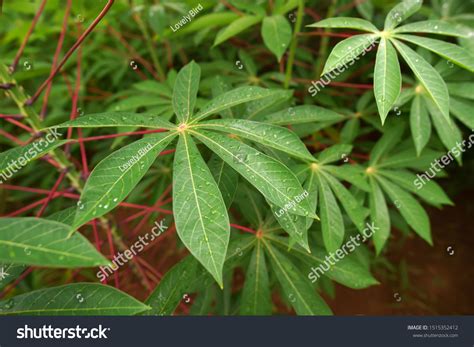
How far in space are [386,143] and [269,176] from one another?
2.19ft

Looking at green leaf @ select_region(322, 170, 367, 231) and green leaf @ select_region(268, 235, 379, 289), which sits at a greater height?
green leaf @ select_region(322, 170, 367, 231)

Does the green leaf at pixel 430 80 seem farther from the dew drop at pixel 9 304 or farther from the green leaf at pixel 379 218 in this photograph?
the dew drop at pixel 9 304

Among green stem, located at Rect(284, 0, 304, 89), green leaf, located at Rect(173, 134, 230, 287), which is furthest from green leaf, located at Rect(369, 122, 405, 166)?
green leaf, located at Rect(173, 134, 230, 287)

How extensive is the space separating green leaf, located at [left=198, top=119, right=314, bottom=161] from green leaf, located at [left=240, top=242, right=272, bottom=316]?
40 cm

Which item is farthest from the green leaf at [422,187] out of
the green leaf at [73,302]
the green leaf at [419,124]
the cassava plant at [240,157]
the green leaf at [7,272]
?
the green leaf at [7,272]

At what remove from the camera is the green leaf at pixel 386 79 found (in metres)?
0.76

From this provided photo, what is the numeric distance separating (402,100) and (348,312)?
1.22 metres

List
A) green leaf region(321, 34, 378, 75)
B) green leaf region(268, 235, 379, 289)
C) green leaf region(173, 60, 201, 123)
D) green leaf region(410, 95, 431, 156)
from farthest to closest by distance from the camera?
green leaf region(410, 95, 431, 156) < green leaf region(268, 235, 379, 289) < green leaf region(173, 60, 201, 123) < green leaf region(321, 34, 378, 75)

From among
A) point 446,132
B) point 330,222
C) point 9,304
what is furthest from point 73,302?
point 446,132

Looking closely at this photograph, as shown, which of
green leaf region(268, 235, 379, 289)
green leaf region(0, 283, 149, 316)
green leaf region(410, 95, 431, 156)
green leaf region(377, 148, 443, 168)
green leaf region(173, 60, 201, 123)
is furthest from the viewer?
green leaf region(377, 148, 443, 168)

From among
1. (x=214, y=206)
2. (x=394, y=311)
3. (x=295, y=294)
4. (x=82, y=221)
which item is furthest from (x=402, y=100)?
(x=394, y=311)

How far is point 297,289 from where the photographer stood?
0.99 meters

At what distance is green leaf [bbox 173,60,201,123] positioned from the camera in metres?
0.88

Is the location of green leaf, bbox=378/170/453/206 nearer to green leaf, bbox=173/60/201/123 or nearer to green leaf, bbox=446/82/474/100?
green leaf, bbox=446/82/474/100
